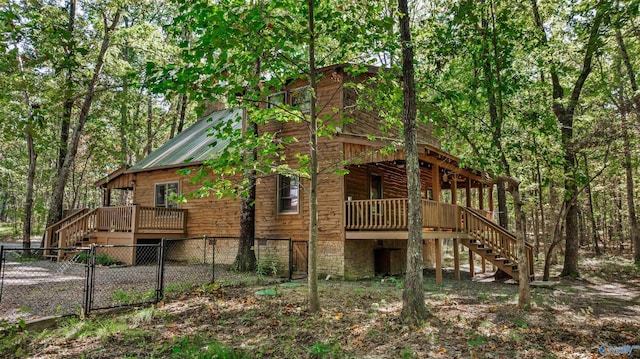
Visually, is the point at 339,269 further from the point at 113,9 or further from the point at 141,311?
the point at 113,9

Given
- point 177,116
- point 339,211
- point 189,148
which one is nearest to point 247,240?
point 339,211

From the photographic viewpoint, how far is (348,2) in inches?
338

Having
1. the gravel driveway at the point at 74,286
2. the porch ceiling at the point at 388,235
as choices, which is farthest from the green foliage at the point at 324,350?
the porch ceiling at the point at 388,235

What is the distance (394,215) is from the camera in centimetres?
1234

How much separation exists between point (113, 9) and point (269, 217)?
34.1 feet

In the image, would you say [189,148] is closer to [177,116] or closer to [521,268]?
[177,116]

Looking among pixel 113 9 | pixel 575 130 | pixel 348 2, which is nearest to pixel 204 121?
pixel 113 9

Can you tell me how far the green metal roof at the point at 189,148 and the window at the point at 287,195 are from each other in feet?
11.3

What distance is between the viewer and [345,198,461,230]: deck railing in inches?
489

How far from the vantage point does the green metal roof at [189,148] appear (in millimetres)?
17734

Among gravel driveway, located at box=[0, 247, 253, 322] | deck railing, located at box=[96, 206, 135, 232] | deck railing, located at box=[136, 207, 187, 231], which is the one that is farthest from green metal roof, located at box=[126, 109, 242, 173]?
gravel driveway, located at box=[0, 247, 253, 322]

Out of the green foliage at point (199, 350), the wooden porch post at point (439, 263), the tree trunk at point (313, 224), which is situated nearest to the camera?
the green foliage at point (199, 350)

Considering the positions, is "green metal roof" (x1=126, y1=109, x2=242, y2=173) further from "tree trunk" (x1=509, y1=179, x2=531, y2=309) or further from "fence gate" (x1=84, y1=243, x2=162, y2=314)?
"tree trunk" (x1=509, y1=179, x2=531, y2=309)

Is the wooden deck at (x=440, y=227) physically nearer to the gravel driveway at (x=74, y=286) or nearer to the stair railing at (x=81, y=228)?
the gravel driveway at (x=74, y=286)
